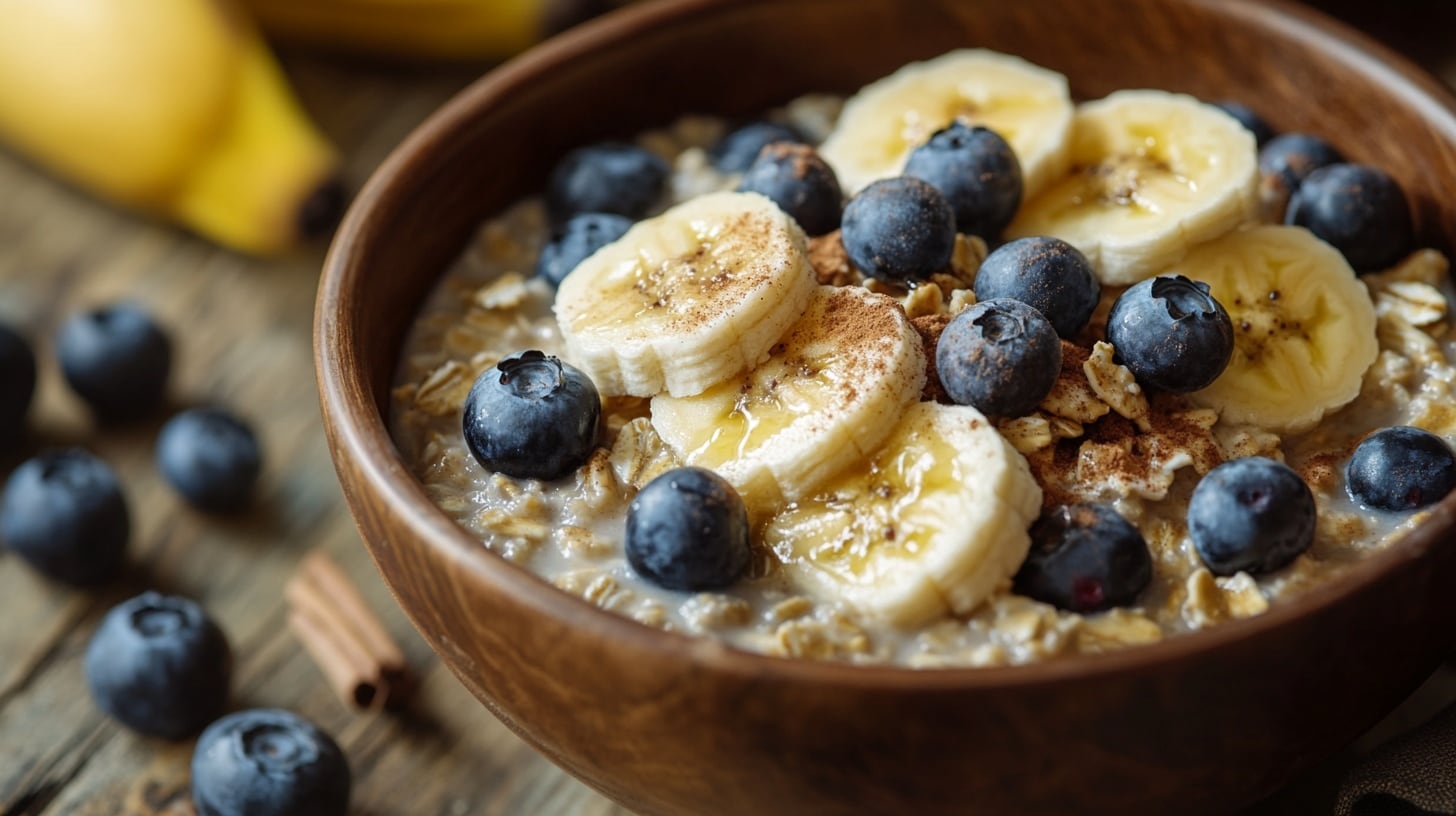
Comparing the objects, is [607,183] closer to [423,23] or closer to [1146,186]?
[1146,186]

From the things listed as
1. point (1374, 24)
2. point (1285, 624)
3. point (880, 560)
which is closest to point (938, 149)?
point (880, 560)

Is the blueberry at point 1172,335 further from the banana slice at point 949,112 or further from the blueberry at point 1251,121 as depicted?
the blueberry at point 1251,121

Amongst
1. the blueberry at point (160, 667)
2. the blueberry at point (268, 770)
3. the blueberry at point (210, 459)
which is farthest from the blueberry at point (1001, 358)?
the blueberry at point (210, 459)

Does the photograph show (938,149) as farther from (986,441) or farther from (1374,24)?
(1374,24)

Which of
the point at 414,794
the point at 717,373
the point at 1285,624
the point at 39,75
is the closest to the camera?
the point at 1285,624

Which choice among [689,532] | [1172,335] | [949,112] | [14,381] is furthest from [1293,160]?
[14,381]

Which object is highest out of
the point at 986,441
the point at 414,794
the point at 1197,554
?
the point at 986,441

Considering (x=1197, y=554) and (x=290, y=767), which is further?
(x=290, y=767)
